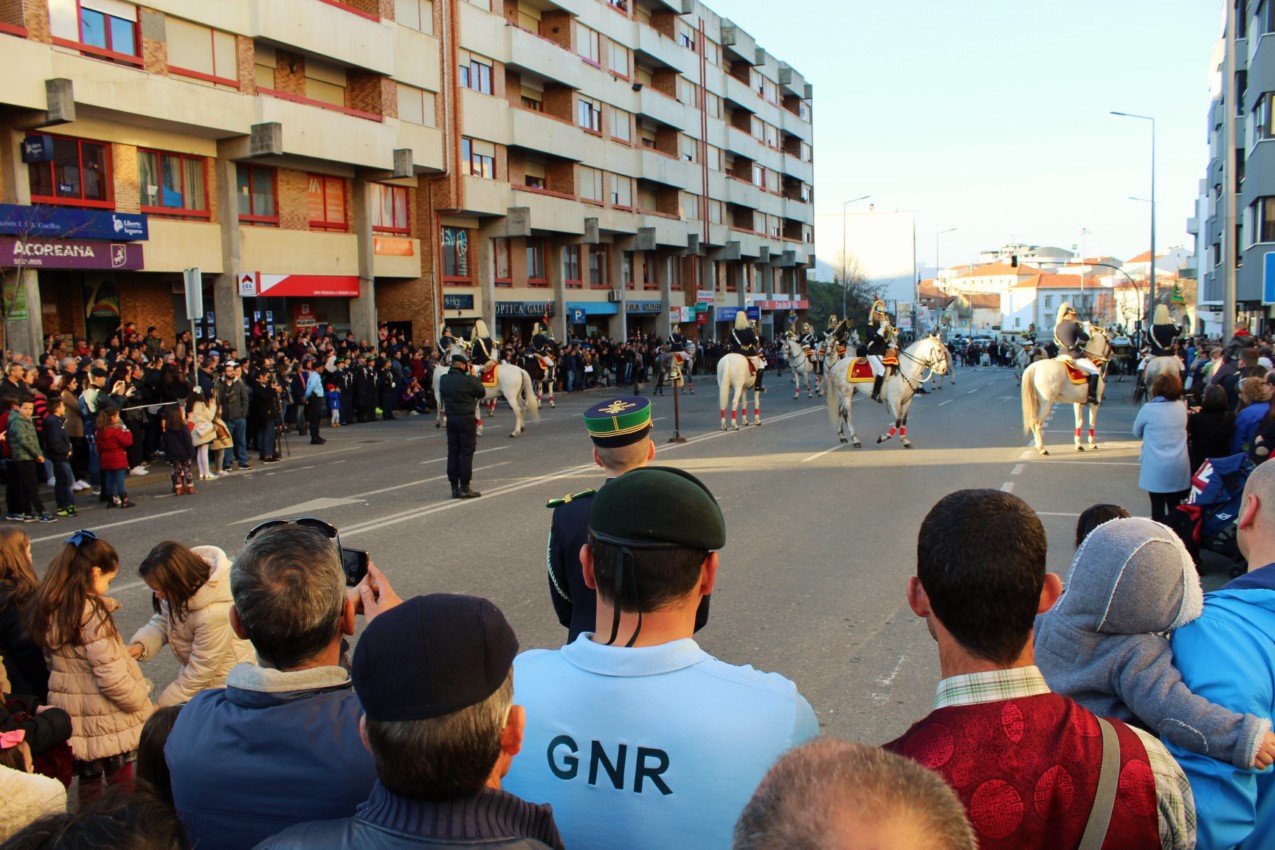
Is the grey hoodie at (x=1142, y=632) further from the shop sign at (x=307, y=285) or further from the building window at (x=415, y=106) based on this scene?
the building window at (x=415, y=106)

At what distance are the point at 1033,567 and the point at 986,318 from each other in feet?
565

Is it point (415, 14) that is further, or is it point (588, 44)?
point (588, 44)

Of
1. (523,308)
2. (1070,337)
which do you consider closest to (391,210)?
(523,308)

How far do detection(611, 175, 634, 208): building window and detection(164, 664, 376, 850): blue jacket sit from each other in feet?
162

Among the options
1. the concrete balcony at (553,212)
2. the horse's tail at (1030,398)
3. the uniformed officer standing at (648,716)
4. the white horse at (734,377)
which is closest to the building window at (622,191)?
the concrete balcony at (553,212)

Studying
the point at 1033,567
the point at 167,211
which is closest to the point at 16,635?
the point at 1033,567

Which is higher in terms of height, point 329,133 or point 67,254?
point 329,133

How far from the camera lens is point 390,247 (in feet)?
117

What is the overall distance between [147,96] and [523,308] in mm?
19792

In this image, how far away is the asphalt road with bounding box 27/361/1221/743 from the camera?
23.9 ft

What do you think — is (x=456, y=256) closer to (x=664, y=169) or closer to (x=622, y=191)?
(x=622, y=191)

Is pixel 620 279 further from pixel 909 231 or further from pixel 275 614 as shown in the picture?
pixel 909 231

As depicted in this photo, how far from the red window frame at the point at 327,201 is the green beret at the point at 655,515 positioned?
32.0 meters

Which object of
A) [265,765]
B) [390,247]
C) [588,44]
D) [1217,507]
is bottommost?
[1217,507]
